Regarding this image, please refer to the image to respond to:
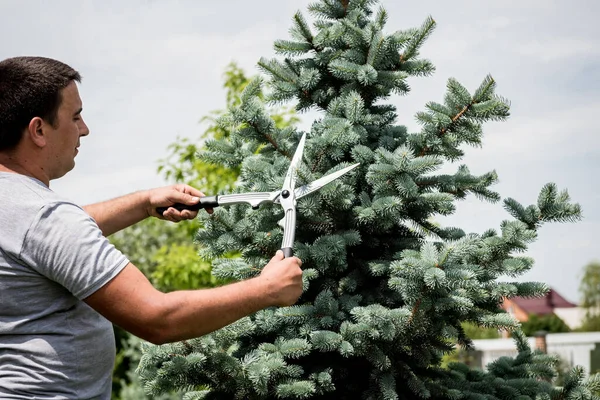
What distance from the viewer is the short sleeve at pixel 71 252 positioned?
216 centimetres

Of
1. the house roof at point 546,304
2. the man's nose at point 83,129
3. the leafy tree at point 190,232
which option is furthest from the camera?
the house roof at point 546,304

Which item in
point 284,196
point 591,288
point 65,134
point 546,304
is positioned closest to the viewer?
point 65,134

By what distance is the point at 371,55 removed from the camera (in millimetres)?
3705

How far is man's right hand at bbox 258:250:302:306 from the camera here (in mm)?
2342

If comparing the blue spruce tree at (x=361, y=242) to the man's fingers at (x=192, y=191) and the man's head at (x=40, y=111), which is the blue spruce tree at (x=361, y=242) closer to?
the man's fingers at (x=192, y=191)

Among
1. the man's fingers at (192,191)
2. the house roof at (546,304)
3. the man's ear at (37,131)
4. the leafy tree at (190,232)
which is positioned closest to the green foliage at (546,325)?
the house roof at (546,304)

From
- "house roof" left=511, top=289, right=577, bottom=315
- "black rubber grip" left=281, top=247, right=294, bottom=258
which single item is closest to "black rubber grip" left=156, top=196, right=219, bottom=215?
"black rubber grip" left=281, top=247, right=294, bottom=258

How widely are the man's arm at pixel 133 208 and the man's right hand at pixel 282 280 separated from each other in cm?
97

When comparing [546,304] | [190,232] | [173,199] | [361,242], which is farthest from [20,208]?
[546,304]

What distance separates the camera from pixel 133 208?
3.36m

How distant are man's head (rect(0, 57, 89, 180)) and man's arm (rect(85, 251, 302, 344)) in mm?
505

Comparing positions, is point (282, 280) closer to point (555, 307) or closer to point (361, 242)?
point (361, 242)

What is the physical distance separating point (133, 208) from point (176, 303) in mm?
1232

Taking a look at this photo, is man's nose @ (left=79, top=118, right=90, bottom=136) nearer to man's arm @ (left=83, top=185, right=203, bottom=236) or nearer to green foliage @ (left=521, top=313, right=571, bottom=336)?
man's arm @ (left=83, top=185, right=203, bottom=236)
